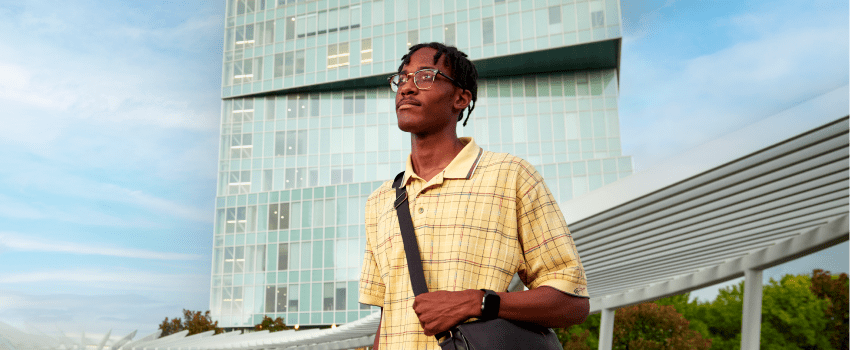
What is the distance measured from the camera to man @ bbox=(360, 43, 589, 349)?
1.45 meters

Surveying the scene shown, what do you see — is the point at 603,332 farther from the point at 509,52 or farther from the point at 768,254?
the point at 509,52

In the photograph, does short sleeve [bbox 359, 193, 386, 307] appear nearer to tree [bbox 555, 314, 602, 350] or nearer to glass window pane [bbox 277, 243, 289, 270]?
tree [bbox 555, 314, 602, 350]

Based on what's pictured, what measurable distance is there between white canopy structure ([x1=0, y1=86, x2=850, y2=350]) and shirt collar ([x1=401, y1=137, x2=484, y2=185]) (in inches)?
152

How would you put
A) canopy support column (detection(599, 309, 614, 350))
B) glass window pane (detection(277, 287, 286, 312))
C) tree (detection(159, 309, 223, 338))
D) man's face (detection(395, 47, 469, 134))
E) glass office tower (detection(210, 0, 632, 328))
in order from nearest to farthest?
man's face (detection(395, 47, 469, 134)), canopy support column (detection(599, 309, 614, 350)), tree (detection(159, 309, 223, 338)), glass office tower (detection(210, 0, 632, 328)), glass window pane (detection(277, 287, 286, 312))

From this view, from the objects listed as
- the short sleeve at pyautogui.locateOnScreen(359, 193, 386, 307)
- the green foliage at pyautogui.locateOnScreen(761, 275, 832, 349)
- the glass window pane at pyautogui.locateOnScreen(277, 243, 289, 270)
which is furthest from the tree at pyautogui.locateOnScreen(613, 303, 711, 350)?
the short sleeve at pyautogui.locateOnScreen(359, 193, 386, 307)

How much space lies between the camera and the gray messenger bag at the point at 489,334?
1.38 m

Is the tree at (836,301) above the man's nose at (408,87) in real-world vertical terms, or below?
below

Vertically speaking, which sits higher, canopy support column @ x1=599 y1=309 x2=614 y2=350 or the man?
the man

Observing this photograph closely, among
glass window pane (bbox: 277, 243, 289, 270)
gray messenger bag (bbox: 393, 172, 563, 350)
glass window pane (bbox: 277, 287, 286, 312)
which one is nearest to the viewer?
gray messenger bag (bbox: 393, 172, 563, 350)

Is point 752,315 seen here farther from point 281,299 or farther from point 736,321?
point 736,321

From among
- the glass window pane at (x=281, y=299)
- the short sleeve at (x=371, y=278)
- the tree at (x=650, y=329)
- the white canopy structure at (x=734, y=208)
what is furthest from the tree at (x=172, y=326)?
the short sleeve at (x=371, y=278)

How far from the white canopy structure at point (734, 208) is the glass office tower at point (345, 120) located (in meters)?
27.2

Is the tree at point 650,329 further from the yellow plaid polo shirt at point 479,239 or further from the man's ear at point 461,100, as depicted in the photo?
the yellow plaid polo shirt at point 479,239

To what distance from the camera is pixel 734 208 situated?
7531 mm
